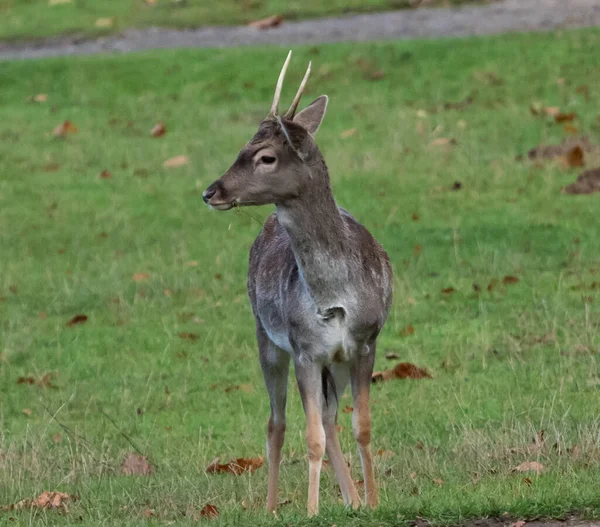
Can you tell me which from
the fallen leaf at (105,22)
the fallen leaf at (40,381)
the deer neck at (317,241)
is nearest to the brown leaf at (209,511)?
the deer neck at (317,241)

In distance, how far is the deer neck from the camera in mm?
6910

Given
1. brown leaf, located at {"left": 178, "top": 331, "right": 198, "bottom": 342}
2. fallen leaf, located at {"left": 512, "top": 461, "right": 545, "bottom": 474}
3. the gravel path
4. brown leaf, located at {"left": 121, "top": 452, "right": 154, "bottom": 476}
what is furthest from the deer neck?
the gravel path

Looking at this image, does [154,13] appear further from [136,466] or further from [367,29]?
[136,466]

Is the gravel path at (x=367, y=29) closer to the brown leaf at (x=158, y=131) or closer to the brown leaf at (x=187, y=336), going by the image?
the brown leaf at (x=158, y=131)

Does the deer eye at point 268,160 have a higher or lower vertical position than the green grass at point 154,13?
higher

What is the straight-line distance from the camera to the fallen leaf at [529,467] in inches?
296

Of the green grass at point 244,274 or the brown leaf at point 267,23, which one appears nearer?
the green grass at point 244,274

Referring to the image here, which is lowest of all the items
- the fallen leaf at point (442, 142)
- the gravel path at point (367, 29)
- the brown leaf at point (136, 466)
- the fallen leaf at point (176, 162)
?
the brown leaf at point (136, 466)

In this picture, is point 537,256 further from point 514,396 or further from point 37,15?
point 37,15

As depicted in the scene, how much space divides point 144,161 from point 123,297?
5346mm

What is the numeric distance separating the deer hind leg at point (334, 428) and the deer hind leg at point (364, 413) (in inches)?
6.6

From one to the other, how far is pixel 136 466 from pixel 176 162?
9.23 metres

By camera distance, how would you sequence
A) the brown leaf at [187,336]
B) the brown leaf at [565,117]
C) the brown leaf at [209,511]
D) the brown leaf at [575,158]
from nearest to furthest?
the brown leaf at [209,511], the brown leaf at [187,336], the brown leaf at [575,158], the brown leaf at [565,117]

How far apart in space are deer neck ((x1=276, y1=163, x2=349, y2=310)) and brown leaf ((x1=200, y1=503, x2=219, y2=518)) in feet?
4.01
